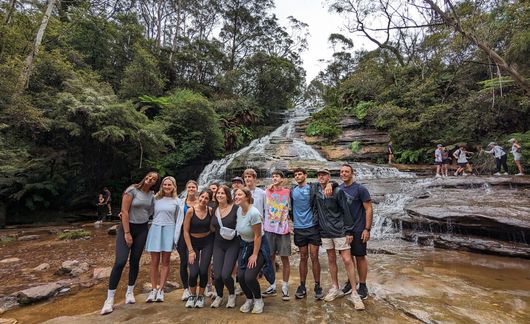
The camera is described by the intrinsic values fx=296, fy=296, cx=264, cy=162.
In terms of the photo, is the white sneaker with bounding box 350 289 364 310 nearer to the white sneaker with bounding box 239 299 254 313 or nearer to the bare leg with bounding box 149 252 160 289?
the white sneaker with bounding box 239 299 254 313

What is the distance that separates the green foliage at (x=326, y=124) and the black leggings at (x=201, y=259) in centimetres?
1750

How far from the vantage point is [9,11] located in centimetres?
1155

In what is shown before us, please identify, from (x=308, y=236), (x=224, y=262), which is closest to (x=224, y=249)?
(x=224, y=262)

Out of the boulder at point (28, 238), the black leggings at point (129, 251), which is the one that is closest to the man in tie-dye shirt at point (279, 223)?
the black leggings at point (129, 251)

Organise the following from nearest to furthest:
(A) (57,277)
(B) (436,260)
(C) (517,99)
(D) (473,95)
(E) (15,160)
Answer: (A) (57,277) < (B) (436,260) < (E) (15,160) < (C) (517,99) < (D) (473,95)

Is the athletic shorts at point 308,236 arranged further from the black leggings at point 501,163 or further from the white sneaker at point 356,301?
the black leggings at point 501,163

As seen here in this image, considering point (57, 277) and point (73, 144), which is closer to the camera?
point (57, 277)

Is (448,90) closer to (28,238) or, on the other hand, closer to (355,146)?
(355,146)

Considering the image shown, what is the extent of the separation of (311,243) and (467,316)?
1.82 m

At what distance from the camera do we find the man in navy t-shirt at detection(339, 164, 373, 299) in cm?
368

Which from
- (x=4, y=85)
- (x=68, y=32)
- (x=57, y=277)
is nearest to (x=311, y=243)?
(x=57, y=277)

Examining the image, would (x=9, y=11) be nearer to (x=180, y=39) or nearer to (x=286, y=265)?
(x=286, y=265)

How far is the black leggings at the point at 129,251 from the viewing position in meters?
3.62

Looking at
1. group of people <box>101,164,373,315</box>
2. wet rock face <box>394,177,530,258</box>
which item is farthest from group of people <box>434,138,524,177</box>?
group of people <box>101,164,373,315</box>
